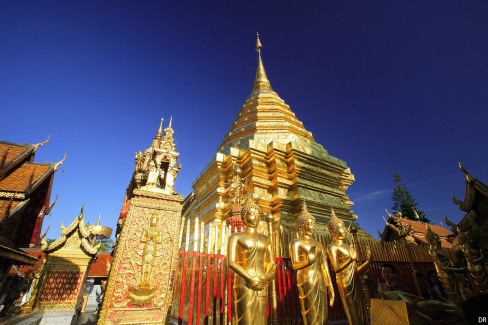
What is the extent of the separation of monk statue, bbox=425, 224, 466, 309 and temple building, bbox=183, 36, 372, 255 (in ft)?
8.40

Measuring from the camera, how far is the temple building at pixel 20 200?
582cm

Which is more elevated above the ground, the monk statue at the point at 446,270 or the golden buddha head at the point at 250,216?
the golden buddha head at the point at 250,216

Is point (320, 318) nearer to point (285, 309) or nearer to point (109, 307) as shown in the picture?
point (285, 309)

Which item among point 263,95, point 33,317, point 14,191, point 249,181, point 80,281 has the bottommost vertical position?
point 33,317

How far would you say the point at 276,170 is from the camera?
26.5 feet

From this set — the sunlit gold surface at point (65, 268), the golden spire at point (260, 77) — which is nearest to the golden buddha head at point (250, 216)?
the sunlit gold surface at point (65, 268)

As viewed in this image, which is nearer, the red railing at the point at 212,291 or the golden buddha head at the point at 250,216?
the red railing at the point at 212,291

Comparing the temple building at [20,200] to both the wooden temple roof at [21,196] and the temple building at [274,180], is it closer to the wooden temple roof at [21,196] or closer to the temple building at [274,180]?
the wooden temple roof at [21,196]

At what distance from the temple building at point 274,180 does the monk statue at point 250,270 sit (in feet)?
8.29

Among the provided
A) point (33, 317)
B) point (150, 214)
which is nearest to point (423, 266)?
point (150, 214)

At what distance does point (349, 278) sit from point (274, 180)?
429 cm

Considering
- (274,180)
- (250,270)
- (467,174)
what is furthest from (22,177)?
(467,174)

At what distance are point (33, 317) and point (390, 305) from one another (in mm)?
6460

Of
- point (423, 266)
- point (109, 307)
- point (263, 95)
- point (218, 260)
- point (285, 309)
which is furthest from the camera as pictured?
point (263, 95)
